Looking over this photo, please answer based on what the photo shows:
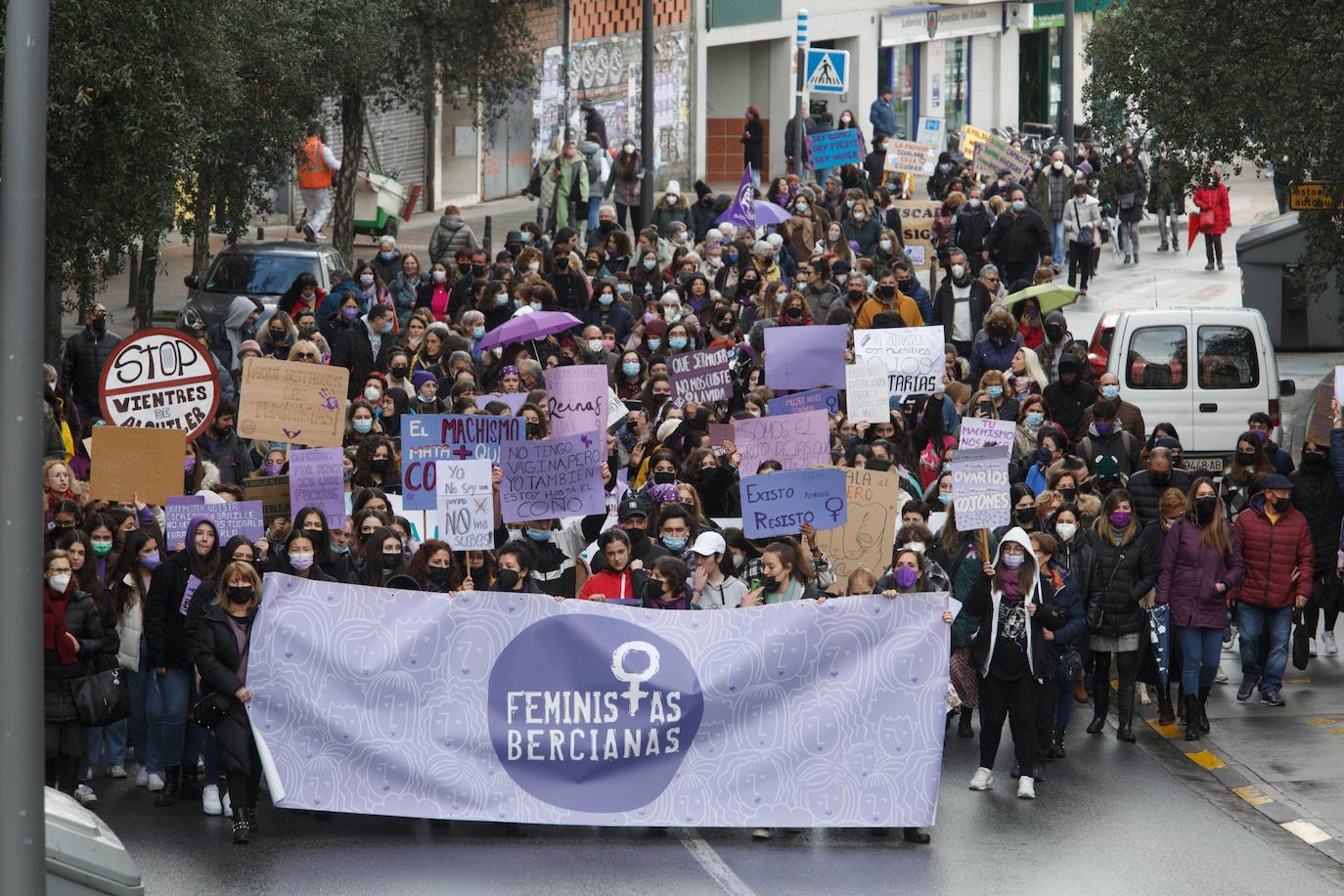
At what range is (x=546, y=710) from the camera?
10.8 metres

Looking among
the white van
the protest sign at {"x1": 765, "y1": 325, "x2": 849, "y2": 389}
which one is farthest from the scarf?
the white van

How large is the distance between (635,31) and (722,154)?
16.3ft

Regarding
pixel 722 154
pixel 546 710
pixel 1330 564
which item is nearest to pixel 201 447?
pixel 546 710

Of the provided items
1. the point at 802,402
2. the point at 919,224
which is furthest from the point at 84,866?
the point at 919,224

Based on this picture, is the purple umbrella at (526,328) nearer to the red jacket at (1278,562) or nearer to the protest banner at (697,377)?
the protest banner at (697,377)

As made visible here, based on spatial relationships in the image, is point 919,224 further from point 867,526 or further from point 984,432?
point 867,526

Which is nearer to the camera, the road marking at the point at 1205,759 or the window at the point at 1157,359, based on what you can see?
the road marking at the point at 1205,759

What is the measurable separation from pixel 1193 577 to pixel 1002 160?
60.4ft

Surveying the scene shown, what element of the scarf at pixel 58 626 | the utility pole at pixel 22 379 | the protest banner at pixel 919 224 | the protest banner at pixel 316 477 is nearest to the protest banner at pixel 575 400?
the protest banner at pixel 316 477

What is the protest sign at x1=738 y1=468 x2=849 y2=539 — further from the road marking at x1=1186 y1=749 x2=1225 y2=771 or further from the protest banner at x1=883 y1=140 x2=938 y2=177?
the protest banner at x1=883 y1=140 x2=938 y2=177

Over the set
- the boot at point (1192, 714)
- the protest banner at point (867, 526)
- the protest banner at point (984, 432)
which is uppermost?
the protest banner at point (984, 432)

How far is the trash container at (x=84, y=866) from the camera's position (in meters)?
6.95

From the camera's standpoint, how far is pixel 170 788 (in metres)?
11.4

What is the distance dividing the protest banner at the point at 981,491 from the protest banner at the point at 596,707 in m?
1.78
